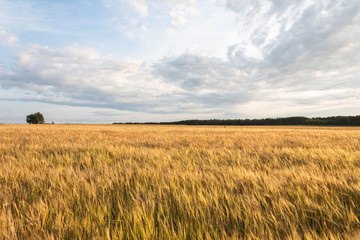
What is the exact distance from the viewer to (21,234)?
1.23 meters

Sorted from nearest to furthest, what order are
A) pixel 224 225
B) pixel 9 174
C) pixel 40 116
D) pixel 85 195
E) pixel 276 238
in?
pixel 276 238 < pixel 224 225 < pixel 85 195 < pixel 9 174 < pixel 40 116

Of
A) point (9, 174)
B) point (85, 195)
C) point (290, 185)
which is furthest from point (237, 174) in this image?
point (9, 174)

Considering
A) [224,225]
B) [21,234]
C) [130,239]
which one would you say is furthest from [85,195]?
[224,225]

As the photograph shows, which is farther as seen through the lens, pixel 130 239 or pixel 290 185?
pixel 290 185

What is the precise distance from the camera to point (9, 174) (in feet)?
8.30

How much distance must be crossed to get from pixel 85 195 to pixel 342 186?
260 cm

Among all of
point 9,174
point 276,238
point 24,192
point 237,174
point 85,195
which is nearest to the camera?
point 276,238

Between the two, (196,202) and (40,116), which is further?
(40,116)

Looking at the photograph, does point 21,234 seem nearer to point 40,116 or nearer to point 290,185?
point 290,185

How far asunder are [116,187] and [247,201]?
1.38m

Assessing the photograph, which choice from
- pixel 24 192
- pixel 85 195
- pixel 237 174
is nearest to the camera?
pixel 85 195

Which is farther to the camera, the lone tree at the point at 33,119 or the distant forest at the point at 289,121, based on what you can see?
the lone tree at the point at 33,119

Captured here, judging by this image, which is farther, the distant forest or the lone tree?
the lone tree

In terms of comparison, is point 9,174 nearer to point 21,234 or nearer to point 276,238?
point 21,234
